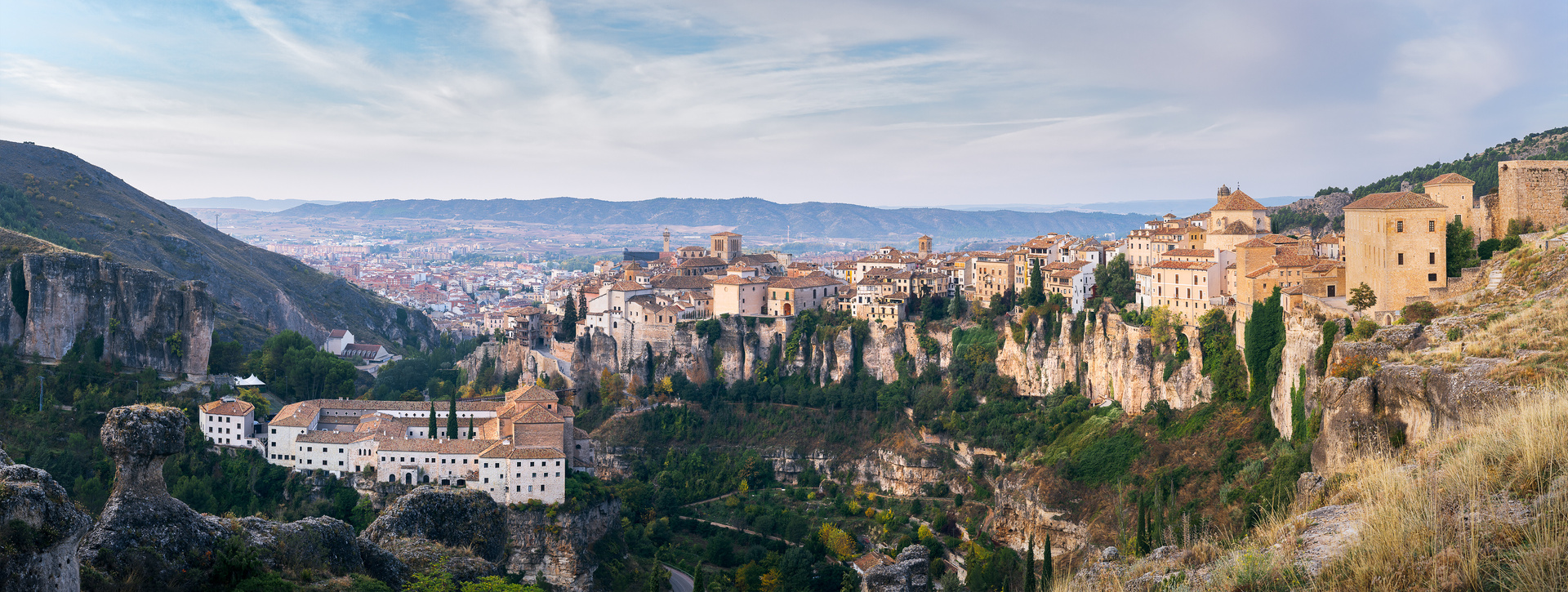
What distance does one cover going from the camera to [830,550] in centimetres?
3781

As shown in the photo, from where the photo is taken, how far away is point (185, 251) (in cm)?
7538

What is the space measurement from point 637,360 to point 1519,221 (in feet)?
133

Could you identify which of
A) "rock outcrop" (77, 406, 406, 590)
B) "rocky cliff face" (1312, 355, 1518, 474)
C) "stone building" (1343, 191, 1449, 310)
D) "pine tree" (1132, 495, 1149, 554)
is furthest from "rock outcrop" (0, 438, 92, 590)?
"stone building" (1343, 191, 1449, 310)

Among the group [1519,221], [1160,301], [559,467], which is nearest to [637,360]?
[559,467]

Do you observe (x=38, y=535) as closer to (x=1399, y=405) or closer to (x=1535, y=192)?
(x=1399, y=405)

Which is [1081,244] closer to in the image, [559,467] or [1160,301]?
[1160,301]

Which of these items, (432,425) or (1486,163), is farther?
(1486,163)

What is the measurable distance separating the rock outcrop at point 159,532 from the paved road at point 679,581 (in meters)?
19.9

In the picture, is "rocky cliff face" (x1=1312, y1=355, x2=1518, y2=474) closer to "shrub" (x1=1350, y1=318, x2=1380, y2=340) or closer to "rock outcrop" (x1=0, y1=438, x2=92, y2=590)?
"shrub" (x1=1350, y1=318, x2=1380, y2=340)

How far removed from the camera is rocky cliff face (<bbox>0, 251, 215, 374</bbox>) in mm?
43438

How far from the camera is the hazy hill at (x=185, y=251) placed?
66.2 meters

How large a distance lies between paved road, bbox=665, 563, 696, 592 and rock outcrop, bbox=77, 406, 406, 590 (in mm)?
19909

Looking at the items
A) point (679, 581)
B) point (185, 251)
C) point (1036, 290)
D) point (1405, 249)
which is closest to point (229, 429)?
point (679, 581)

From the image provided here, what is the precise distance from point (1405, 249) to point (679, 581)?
2467 centimetres
